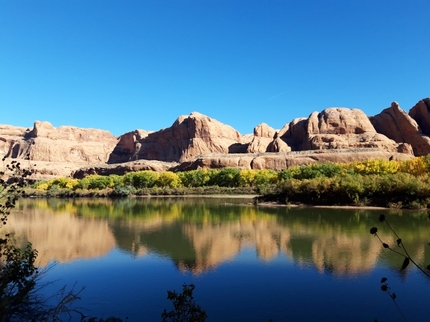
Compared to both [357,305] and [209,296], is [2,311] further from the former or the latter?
[357,305]

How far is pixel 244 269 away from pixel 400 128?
83.0 meters

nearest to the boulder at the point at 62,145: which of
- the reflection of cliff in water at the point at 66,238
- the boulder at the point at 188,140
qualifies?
the boulder at the point at 188,140

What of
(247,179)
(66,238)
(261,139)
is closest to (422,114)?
(261,139)

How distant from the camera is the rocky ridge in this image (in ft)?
260

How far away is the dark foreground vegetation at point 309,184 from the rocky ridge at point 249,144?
40.4 ft

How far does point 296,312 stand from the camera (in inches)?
354

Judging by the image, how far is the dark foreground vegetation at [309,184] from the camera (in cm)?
3350

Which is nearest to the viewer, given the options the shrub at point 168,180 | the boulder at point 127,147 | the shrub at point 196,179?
the shrub at point 196,179

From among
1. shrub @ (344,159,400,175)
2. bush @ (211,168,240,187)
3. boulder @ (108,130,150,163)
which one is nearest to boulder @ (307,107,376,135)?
bush @ (211,168,240,187)

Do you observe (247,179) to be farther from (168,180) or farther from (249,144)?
(249,144)

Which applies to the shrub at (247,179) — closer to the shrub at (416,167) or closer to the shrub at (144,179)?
the shrub at (144,179)

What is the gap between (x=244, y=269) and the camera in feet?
43.3

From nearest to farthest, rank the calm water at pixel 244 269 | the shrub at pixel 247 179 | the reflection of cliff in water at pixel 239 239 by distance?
the calm water at pixel 244 269 < the reflection of cliff in water at pixel 239 239 < the shrub at pixel 247 179

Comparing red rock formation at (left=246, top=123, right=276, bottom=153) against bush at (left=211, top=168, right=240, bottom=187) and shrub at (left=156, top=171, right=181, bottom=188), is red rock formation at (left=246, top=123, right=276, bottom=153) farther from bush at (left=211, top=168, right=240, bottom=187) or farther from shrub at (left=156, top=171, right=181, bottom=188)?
shrub at (left=156, top=171, right=181, bottom=188)
